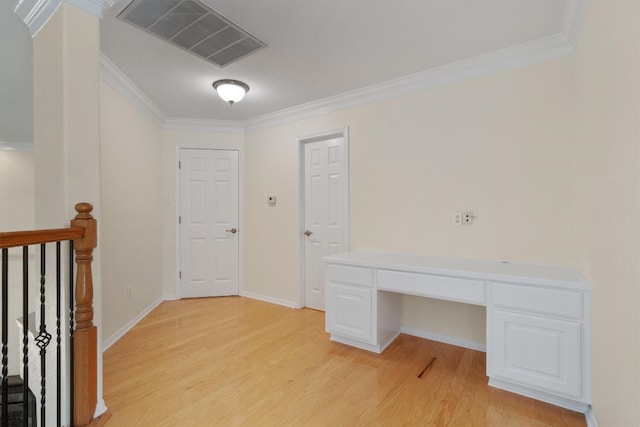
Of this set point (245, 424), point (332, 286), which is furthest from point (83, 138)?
point (332, 286)

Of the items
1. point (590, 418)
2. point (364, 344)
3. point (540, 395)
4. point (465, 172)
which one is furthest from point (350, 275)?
point (590, 418)

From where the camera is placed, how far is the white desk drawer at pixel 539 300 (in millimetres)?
1818

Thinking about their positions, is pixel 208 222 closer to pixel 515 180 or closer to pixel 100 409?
pixel 100 409

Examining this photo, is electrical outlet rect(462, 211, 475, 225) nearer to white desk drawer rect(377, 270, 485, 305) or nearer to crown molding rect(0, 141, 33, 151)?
white desk drawer rect(377, 270, 485, 305)

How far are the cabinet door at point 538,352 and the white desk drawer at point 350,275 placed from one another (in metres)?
0.95

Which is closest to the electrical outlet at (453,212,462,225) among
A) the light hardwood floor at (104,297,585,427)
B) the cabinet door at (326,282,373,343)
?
the cabinet door at (326,282,373,343)

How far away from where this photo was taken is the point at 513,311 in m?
1.99

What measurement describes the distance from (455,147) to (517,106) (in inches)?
21.0

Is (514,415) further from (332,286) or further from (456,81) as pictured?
(456,81)

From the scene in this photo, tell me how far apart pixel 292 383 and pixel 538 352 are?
1610 millimetres

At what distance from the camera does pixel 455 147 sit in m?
2.72

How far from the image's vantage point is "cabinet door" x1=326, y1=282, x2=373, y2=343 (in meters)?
2.61

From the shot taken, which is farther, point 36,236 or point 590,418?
point 590,418

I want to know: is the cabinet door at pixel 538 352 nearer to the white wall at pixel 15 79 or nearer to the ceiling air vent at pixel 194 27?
the ceiling air vent at pixel 194 27
